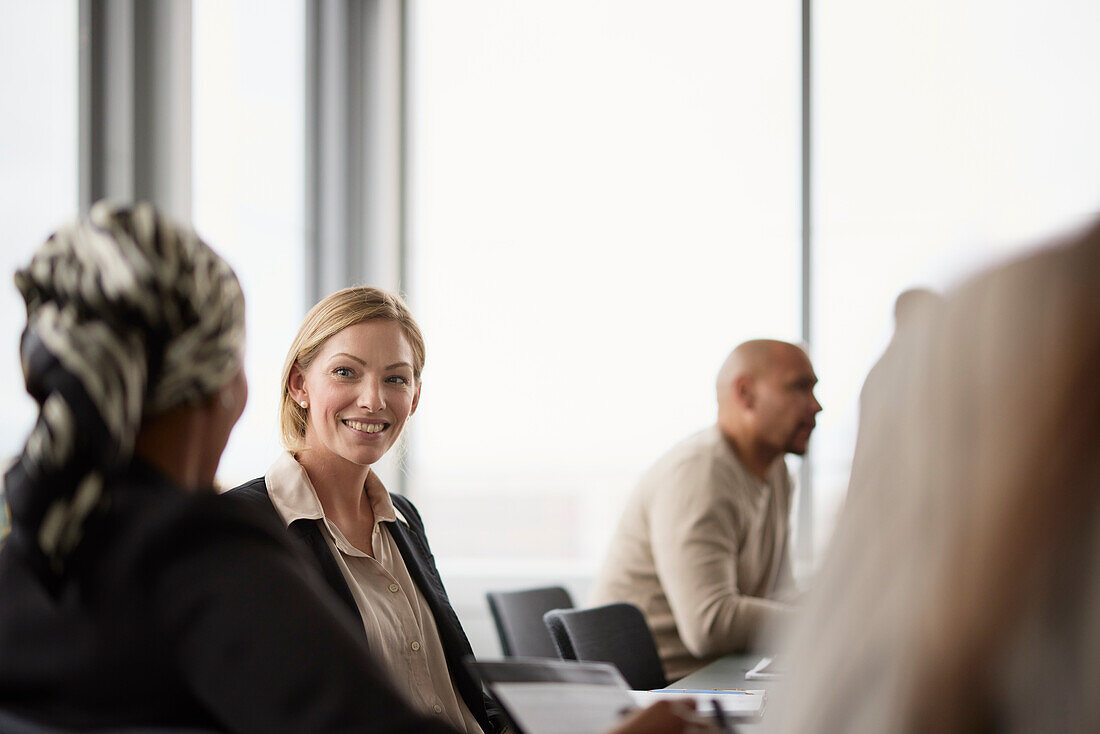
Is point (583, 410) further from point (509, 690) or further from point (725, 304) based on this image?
point (509, 690)

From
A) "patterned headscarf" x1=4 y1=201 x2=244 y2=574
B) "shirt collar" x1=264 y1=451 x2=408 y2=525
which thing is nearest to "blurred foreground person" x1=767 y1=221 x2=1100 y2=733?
"patterned headscarf" x1=4 y1=201 x2=244 y2=574

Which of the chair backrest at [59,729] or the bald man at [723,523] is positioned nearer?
the chair backrest at [59,729]

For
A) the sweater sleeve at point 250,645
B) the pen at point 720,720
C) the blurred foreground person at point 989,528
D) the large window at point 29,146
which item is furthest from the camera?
the large window at point 29,146

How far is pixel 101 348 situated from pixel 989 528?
2.48ft

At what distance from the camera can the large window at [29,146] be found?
3104 millimetres

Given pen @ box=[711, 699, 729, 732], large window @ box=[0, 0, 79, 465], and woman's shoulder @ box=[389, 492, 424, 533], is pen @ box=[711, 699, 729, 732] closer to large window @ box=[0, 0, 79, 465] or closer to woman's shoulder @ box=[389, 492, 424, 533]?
woman's shoulder @ box=[389, 492, 424, 533]

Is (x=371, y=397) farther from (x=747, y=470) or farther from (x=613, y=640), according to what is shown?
(x=747, y=470)

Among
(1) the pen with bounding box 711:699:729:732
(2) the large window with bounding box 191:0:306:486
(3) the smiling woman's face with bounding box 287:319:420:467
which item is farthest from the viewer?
(2) the large window with bounding box 191:0:306:486

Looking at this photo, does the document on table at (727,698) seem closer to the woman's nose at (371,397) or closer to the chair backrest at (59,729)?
the woman's nose at (371,397)

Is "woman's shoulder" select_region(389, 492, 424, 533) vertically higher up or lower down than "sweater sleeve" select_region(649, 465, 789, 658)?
higher up

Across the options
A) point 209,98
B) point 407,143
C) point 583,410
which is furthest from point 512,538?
point 209,98

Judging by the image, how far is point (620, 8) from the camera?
5387mm

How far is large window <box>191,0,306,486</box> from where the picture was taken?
13.8 feet

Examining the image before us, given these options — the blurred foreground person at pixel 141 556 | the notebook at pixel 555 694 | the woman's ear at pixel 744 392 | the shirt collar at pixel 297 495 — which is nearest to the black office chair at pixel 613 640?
the shirt collar at pixel 297 495
